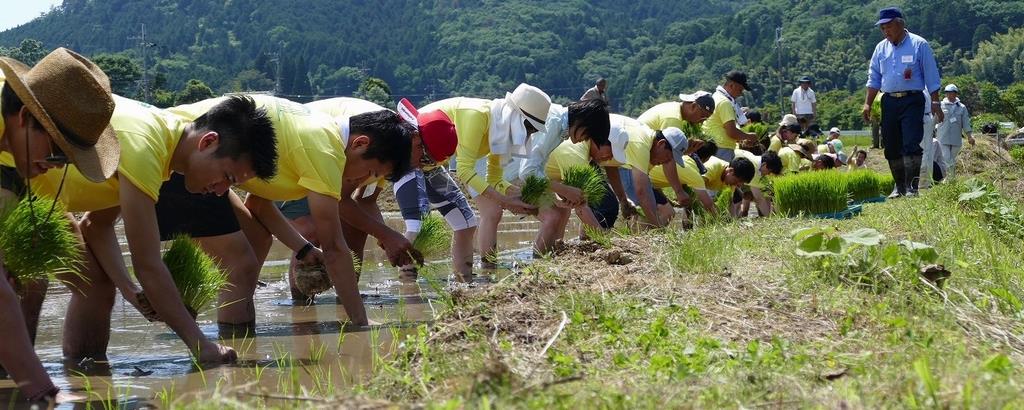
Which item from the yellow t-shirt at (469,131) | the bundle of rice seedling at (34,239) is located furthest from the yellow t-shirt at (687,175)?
the bundle of rice seedling at (34,239)

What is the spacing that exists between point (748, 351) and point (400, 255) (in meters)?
2.92

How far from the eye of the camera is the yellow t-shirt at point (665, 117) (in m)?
10.3

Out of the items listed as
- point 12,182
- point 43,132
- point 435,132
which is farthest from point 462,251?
point 43,132

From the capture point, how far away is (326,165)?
4.84 metres

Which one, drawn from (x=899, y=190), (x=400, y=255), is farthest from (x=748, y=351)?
(x=899, y=190)

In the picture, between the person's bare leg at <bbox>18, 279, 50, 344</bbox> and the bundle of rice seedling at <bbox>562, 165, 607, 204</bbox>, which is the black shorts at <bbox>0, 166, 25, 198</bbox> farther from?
the bundle of rice seedling at <bbox>562, 165, 607, 204</bbox>

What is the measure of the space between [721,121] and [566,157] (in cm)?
348

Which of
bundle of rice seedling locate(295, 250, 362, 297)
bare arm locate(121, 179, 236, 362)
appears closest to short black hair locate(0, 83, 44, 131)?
bare arm locate(121, 179, 236, 362)

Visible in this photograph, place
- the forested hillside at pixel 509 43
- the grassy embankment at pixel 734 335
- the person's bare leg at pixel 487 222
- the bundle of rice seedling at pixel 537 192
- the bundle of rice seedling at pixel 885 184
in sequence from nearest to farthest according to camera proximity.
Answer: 1. the grassy embankment at pixel 734 335
2. the bundle of rice seedling at pixel 537 192
3. the person's bare leg at pixel 487 222
4. the bundle of rice seedling at pixel 885 184
5. the forested hillside at pixel 509 43

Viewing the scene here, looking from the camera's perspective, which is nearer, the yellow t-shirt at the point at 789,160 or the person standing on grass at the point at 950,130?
the yellow t-shirt at the point at 789,160

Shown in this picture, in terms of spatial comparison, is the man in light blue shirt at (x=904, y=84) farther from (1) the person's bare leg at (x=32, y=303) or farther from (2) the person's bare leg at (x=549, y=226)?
(1) the person's bare leg at (x=32, y=303)

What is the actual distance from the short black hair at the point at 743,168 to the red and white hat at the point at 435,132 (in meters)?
5.30

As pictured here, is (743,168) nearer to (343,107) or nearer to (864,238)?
(343,107)

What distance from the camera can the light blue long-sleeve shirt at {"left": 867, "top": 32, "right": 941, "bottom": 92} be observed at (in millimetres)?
10008
